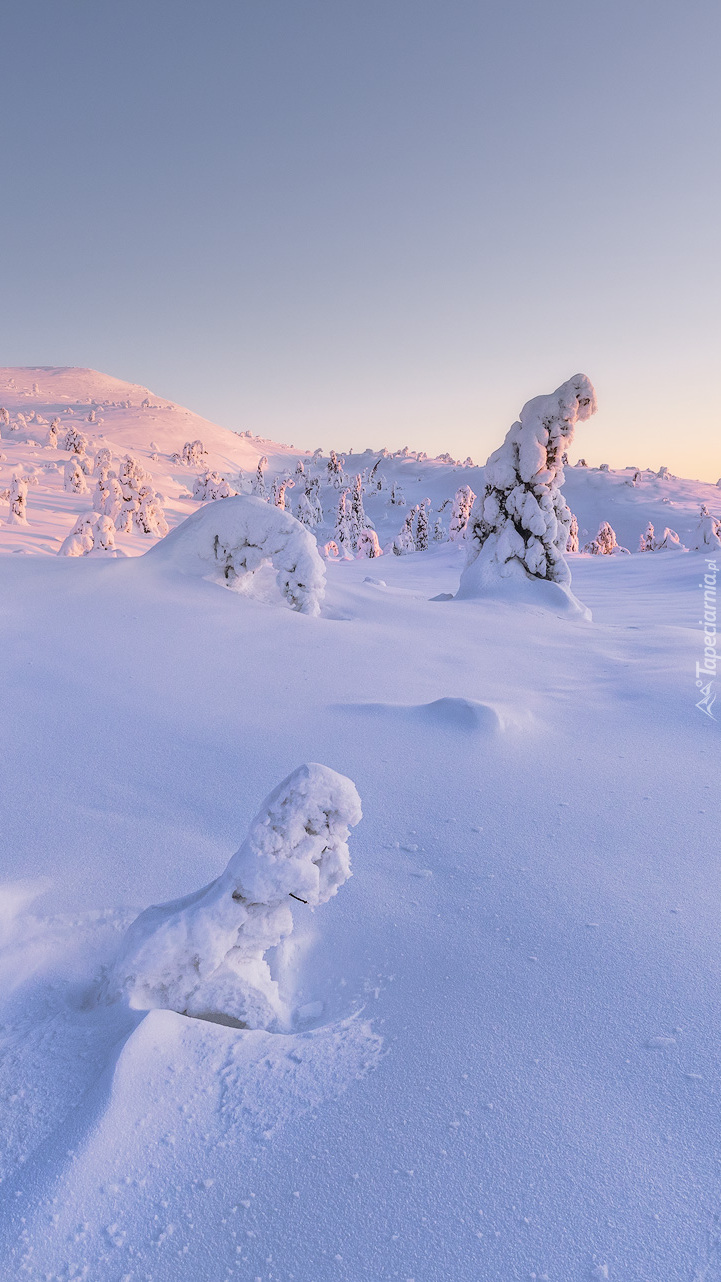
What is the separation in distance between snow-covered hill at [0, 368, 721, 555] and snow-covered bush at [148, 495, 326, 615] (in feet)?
71.7

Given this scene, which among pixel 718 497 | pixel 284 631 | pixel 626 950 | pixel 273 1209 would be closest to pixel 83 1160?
pixel 273 1209

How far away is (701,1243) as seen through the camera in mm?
1371

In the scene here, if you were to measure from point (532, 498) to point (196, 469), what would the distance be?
2198 inches

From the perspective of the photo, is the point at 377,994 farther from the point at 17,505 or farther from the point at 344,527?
the point at 344,527

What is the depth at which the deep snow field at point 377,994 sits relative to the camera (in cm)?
142

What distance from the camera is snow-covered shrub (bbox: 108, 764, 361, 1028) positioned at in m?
2.03

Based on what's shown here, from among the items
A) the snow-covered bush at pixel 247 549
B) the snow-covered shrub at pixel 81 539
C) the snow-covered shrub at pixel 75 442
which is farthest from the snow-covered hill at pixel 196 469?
the snow-covered bush at pixel 247 549

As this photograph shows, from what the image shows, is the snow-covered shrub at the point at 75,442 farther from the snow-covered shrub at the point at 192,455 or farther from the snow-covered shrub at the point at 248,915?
the snow-covered shrub at the point at 248,915

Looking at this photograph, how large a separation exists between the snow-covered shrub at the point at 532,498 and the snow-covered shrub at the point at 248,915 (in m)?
10.3

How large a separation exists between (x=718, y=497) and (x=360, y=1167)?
78.8 metres

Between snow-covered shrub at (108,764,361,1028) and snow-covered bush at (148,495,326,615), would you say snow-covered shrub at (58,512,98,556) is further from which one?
snow-covered shrub at (108,764,361,1028)

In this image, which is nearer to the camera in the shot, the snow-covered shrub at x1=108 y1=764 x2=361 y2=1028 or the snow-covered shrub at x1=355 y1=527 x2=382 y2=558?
the snow-covered shrub at x1=108 y1=764 x2=361 y2=1028

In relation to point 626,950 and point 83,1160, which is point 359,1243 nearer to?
point 83,1160

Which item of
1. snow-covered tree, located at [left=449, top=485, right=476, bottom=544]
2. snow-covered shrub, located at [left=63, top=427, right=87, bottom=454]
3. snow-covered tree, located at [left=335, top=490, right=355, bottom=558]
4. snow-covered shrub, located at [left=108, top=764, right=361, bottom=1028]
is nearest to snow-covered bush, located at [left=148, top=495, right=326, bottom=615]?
snow-covered shrub, located at [left=108, top=764, right=361, bottom=1028]
